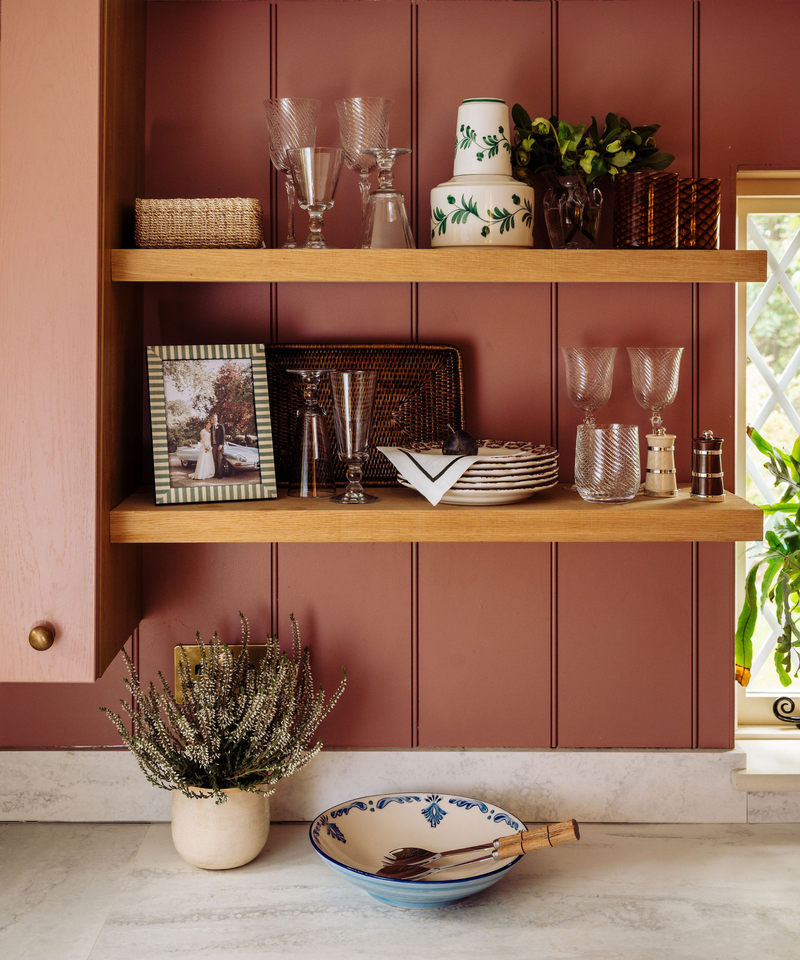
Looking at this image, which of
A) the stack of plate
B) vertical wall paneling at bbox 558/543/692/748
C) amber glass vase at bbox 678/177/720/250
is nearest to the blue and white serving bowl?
vertical wall paneling at bbox 558/543/692/748

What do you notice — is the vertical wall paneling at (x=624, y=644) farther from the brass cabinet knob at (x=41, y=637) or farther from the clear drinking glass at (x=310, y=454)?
the brass cabinet knob at (x=41, y=637)

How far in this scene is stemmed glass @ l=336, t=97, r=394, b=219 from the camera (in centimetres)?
125

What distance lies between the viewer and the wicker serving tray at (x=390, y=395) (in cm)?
141

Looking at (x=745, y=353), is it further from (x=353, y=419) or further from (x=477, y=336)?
(x=353, y=419)

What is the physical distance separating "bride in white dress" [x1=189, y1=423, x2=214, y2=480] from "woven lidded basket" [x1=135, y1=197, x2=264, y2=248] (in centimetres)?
29

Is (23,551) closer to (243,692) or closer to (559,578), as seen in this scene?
(243,692)

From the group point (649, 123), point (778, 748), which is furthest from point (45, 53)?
point (778, 748)

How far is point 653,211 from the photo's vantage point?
127 cm

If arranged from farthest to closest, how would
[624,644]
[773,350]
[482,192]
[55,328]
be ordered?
[773,350] < [624,644] < [482,192] < [55,328]

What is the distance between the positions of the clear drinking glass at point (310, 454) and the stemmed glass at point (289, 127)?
242 millimetres

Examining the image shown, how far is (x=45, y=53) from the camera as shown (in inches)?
44.0

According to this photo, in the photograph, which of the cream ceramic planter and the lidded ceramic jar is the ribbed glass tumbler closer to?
the lidded ceramic jar

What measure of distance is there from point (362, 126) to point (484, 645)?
854 mm

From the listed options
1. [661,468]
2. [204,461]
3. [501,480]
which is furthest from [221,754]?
[661,468]
